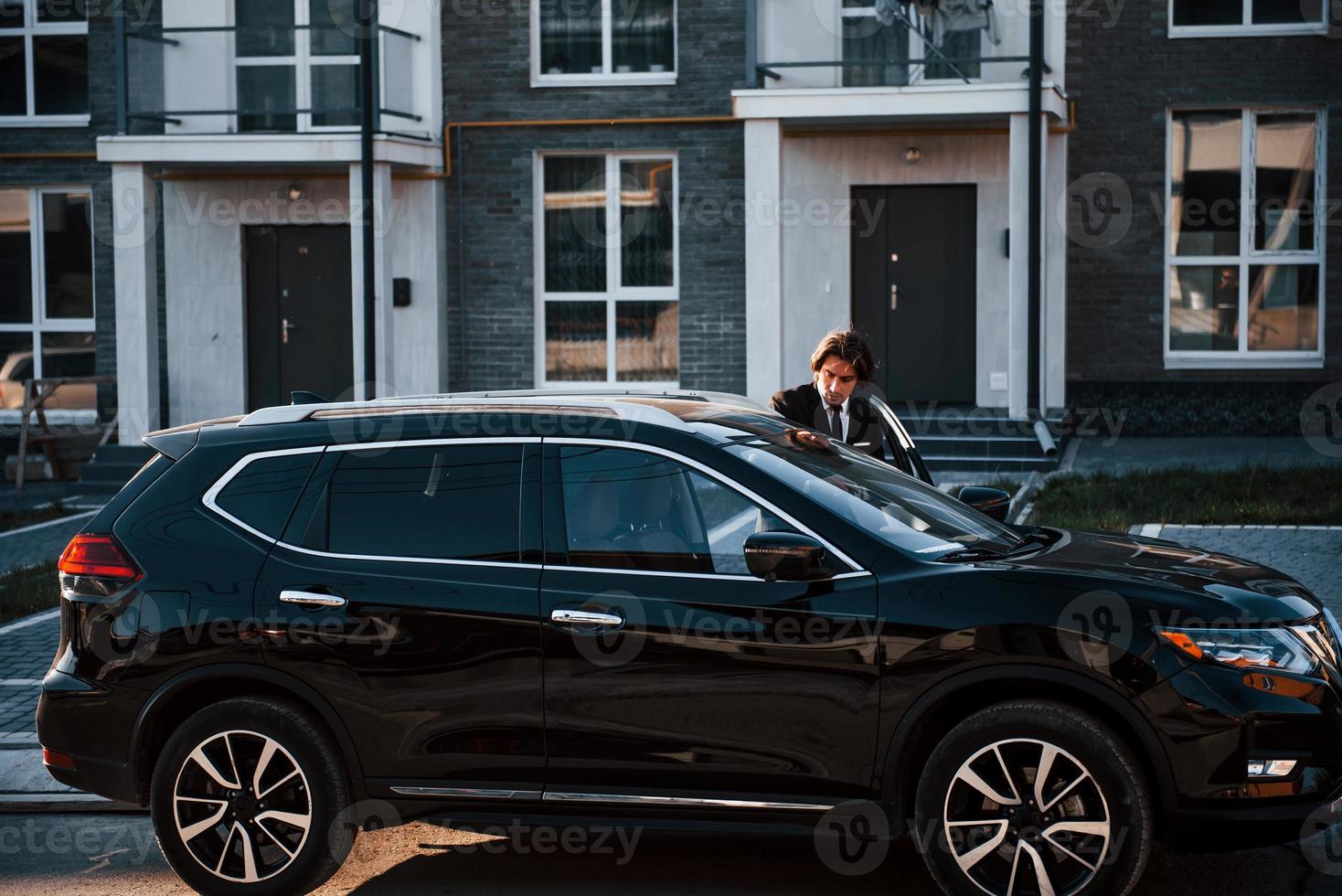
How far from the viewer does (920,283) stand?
1842 cm

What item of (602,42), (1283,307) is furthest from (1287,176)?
(602,42)

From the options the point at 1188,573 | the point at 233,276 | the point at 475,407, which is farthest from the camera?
the point at 233,276

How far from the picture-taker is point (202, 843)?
5.61 m

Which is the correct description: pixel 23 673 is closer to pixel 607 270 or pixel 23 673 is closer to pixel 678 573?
pixel 678 573

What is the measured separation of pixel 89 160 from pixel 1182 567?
17048 mm

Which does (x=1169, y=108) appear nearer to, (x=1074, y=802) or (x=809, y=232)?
(x=809, y=232)

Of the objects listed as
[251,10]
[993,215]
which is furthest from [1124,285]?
[251,10]

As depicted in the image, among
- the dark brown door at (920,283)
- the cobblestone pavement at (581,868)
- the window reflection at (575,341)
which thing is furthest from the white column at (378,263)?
the cobblestone pavement at (581,868)

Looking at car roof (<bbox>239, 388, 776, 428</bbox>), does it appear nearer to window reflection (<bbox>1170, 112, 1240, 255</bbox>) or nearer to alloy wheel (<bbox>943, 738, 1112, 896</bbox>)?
alloy wheel (<bbox>943, 738, 1112, 896</bbox>)

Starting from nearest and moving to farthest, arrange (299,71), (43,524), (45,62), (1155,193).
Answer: (43,524), (1155,193), (299,71), (45,62)

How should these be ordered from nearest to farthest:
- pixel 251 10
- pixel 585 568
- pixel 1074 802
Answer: pixel 1074 802
pixel 585 568
pixel 251 10

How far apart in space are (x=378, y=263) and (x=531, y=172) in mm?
2200

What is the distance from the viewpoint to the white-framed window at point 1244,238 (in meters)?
18.1

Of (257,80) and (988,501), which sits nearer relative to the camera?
(988,501)
